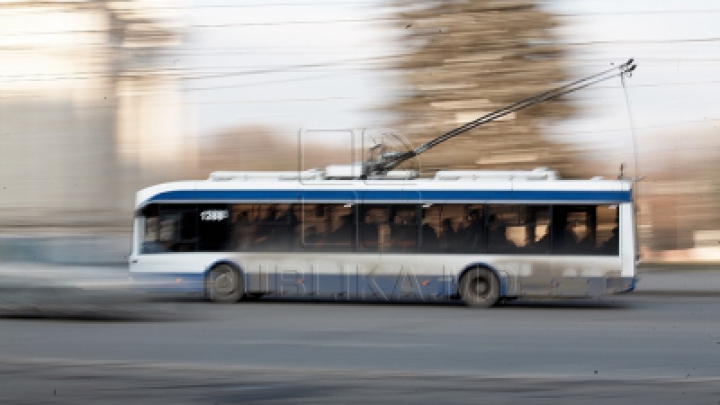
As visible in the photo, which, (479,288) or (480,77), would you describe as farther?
(480,77)

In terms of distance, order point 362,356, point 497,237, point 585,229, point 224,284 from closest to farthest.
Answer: point 362,356 → point 585,229 → point 497,237 → point 224,284

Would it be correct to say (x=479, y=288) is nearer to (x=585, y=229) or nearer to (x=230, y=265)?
(x=585, y=229)

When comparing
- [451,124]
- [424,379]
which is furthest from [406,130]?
[424,379]

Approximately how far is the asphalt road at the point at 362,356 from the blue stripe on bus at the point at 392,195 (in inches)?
85.9

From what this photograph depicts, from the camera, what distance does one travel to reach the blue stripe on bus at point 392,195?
1788cm

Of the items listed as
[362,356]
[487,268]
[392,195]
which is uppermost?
[392,195]

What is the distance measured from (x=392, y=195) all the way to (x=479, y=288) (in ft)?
7.68

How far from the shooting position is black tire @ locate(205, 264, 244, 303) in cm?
1841

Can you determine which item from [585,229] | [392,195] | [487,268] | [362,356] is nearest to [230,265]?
[392,195]

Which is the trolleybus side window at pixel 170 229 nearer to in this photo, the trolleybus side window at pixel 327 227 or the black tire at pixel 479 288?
the trolleybus side window at pixel 327 227

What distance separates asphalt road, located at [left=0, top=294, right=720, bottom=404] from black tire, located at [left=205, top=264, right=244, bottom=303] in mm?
1455

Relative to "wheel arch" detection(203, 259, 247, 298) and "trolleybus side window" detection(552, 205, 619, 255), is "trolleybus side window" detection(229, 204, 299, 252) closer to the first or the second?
"wheel arch" detection(203, 259, 247, 298)

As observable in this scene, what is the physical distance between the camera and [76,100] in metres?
26.6

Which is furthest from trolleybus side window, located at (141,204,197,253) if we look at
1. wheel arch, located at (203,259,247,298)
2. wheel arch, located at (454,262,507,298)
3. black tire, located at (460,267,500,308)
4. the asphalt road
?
black tire, located at (460,267,500,308)
